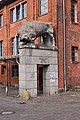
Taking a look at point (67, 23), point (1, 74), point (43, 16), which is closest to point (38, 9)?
point (43, 16)

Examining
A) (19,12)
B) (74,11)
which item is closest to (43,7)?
(74,11)

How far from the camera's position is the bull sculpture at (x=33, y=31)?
22659 mm

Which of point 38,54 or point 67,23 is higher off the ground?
point 67,23

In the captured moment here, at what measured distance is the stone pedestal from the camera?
22312 mm

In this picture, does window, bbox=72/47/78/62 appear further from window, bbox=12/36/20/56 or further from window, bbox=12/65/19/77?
window, bbox=12/65/19/77

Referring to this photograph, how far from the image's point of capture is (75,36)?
26609 mm

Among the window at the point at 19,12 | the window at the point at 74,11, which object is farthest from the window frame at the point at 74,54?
the window at the point at 19,12

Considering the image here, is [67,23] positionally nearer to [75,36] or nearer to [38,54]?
[75,36]

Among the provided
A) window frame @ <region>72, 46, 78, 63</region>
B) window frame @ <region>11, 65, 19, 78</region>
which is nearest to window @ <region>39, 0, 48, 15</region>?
window frame @ <region>72, 46, 78, 63</region>

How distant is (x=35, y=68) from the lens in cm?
2278

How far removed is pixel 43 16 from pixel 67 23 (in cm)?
230

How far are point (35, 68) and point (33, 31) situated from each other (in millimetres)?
2777

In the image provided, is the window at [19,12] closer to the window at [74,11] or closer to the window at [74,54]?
the window at [74,11]

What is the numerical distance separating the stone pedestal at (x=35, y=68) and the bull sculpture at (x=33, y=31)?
707mm
